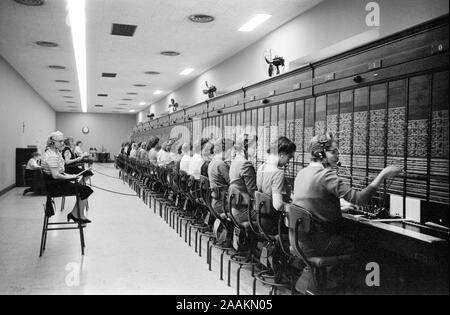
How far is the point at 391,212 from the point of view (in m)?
3.02

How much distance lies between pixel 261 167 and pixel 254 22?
3444 mm

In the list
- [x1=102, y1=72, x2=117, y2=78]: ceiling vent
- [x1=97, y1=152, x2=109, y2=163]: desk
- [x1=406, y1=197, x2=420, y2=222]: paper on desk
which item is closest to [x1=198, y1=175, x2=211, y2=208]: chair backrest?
[x1=406, y1=197, x2=420, y2=222]: paper on desk

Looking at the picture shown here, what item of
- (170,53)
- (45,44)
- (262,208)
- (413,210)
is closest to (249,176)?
(262,208)

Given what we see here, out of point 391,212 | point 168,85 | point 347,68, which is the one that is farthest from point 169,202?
point 168,85

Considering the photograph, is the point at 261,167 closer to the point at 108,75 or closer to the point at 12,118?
the point at 108,75

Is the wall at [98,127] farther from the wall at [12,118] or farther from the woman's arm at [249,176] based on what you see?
the woman's arm at [249,176]

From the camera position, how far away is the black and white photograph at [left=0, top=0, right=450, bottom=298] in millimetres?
2666

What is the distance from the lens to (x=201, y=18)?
597cm

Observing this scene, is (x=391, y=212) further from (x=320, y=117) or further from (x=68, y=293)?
(x=68, y=293)

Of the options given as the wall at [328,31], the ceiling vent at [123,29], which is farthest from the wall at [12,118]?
the wall at [328,31]

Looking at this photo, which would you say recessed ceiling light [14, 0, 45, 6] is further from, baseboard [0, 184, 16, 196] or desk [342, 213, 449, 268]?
baseboard [0, 184, 16, 196]

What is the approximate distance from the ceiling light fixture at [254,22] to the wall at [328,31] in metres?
0.40

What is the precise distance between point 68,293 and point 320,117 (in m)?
3.34
